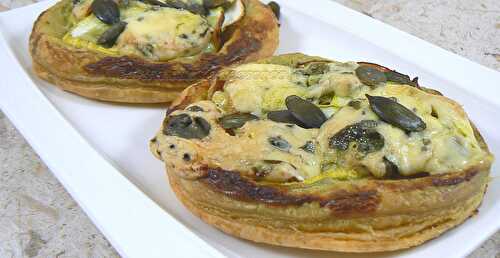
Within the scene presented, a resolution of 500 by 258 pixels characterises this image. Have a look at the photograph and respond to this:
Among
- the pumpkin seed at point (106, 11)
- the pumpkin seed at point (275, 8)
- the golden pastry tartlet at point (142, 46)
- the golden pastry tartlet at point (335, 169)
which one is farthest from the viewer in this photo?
the pumpkin seed at point (275, 8)

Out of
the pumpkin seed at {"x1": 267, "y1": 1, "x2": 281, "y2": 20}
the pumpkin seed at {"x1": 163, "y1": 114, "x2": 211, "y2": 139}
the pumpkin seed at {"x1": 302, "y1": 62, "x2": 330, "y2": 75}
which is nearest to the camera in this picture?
the pumpkin seed at {"x1": 163, "y1": 114, "x2": 211, "y2": 139}

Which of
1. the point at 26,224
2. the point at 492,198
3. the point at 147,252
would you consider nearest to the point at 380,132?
the point at 492,198

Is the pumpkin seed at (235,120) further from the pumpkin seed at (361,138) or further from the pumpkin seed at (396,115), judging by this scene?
the pumpkin seed at (396,115)

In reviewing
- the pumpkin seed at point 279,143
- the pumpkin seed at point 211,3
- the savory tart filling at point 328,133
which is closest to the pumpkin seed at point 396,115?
the savory tart filling at point 328,133

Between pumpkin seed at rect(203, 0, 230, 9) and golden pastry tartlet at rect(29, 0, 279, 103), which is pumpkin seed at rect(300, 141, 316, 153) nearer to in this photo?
golden pastry tartlet at rect(29, 0, 279, 103)

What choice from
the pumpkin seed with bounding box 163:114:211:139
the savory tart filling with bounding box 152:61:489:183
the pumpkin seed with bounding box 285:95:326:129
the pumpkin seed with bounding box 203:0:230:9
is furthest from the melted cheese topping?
the pumpkin seed with bounding box 285:95:326:129

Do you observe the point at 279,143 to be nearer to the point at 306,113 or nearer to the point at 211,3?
the point at 306,113
